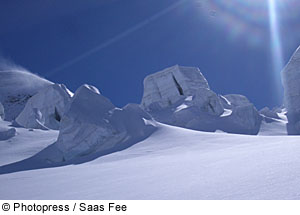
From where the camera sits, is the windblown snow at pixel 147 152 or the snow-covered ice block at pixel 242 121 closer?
the windblown snow at pixel 147 152

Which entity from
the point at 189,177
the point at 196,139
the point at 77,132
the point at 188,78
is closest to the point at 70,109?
the point at 77,132

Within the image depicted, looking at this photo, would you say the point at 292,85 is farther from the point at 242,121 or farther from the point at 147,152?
the point at 147,152

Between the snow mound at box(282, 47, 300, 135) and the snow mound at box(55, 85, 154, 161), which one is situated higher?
the snow mound at box(55, 85, 154, 161)

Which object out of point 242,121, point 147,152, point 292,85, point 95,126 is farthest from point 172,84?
point 147,152

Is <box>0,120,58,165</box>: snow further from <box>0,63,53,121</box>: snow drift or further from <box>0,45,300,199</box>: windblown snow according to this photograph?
<box>0,63,53,121</box>: snow drift

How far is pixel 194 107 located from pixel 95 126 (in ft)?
53.4

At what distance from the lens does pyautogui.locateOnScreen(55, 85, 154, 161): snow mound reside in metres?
11.1

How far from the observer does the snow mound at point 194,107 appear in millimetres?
23266

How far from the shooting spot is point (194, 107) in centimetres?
2602

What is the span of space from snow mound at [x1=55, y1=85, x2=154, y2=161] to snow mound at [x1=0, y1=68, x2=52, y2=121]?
239 ft

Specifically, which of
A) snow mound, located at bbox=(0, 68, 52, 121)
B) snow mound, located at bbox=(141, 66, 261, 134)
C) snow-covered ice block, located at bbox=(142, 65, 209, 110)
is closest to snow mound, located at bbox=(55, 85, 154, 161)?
snow mound, located at bbox=(141, 66, 261, 134)

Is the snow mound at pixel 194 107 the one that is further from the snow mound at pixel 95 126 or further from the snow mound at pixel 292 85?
the snow mound at pixel 95 126

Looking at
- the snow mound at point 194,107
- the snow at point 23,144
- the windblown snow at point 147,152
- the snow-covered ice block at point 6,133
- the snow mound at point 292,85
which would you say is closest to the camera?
the windblown snow at point 147,152

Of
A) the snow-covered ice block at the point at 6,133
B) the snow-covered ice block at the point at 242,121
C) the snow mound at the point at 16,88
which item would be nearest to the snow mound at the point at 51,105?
the snow-covered ice block at the point at 6,133
